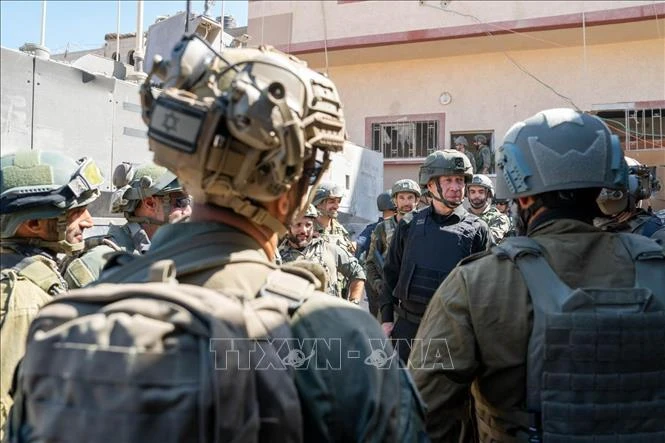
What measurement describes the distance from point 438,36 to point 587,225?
38.4ft

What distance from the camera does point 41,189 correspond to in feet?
8.75

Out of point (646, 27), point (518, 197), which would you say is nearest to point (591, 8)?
point (646, 27)

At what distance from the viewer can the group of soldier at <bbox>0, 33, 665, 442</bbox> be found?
121 cm

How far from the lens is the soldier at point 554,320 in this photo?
203 centimetres

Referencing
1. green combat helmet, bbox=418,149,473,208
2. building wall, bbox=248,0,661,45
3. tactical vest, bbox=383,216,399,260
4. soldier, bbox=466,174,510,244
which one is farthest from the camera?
building wall, bbox=248,0,661,45

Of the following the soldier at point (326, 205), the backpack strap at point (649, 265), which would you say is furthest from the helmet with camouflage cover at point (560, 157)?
the soldier at point (326, 205)

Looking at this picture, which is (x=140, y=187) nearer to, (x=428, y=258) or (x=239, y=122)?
(x=428, y=258)

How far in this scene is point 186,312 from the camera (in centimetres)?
124

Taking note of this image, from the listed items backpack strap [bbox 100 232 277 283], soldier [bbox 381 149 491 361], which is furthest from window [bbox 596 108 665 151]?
backpack strap [bbox 100 232 277 283]

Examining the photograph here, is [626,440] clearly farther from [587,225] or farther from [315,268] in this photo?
[315,268]

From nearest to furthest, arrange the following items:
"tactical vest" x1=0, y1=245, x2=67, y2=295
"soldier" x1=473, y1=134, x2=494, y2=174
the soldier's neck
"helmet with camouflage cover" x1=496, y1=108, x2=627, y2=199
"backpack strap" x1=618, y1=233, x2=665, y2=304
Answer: the soldier's neck < "backpack strap" x1=618, y1=233, x2=665, y2=304 < "helmet with camouflage cover" x1=496, y1=108, x2=627, y2=199 < "tactical vest" x1=0, y1=245, x2=67, y2=295 < "soldier" x1=473, y1=134, x2=494, y2=174

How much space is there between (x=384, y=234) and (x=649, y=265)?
492 centimetres

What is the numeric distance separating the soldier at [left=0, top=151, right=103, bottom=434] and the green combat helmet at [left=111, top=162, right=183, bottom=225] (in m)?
1.46

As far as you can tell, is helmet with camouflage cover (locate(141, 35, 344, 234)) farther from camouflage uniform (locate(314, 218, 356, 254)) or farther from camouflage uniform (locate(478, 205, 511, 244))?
camouflage uniform (locate(478, 205, 511, 244))
